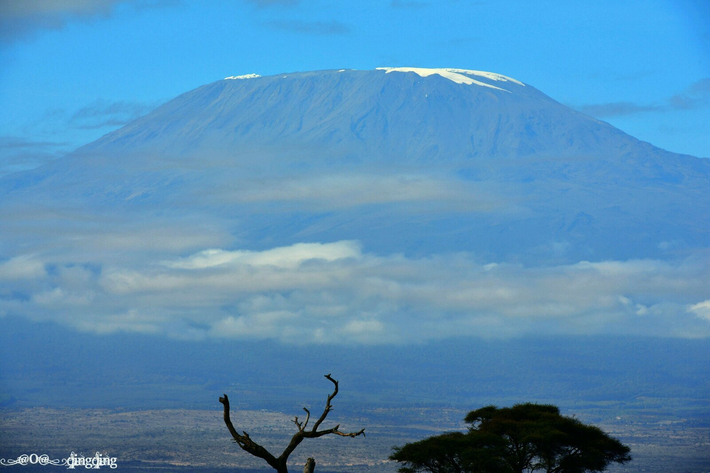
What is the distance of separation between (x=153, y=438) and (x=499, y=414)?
151 m

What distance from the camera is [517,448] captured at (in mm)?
41688

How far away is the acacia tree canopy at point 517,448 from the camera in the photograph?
40.1m

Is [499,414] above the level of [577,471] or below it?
above

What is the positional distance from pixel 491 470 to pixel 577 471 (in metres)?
5.86

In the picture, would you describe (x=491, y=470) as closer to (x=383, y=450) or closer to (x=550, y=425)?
(x=550, y=425)

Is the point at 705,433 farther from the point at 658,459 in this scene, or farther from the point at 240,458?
the point at 240,458

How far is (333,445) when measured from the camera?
182m

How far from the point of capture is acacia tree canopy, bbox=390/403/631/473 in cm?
4012

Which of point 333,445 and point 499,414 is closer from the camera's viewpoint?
point 499,414

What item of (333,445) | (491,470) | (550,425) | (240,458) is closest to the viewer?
(491,470)

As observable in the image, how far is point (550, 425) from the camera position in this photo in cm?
4166

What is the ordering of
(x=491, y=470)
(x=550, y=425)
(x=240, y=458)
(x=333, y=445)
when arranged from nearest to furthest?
(x=491, y=470)
(x=550, y=425)
(x=240, y=458)
(x=333, y=445)

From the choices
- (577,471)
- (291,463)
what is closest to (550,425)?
(577,471)

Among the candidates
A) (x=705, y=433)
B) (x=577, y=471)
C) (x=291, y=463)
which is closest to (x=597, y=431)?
(x=577, y=471)
